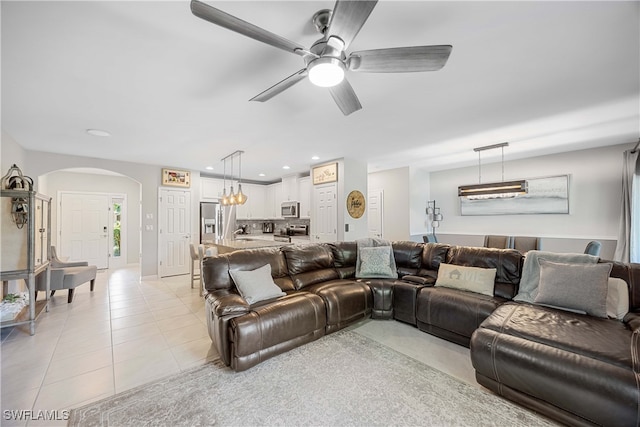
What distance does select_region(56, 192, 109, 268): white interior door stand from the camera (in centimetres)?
644

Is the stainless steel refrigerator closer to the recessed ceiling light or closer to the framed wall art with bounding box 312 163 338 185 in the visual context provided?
the framed wall art with bounding box 312 163 338 185

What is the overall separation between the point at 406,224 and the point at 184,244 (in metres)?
5.37

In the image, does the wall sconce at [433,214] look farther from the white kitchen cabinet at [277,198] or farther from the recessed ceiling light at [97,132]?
the recessed ceiling light at [97,132]

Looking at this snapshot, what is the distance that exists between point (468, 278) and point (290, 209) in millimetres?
4810

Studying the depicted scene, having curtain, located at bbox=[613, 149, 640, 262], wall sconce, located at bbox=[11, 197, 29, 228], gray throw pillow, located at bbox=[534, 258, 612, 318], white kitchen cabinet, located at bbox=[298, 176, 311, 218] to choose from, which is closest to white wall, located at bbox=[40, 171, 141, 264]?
wall sconce, located at bbox=[11, 197, 29, 228]

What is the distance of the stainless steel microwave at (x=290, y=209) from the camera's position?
6.82 m

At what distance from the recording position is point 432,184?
22.4 feet

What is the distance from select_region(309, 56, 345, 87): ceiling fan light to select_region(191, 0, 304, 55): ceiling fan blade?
0.40ft

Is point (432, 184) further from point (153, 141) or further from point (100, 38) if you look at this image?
point (100, 38)

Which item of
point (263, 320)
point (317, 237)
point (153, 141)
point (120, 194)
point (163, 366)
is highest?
point (153, 141)

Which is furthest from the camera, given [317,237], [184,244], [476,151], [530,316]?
[184,244]

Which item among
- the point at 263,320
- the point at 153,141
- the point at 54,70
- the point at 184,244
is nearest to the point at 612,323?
the point at 263,320

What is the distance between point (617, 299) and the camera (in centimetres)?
217

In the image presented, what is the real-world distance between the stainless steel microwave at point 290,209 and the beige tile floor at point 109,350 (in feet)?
11.1
